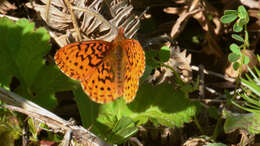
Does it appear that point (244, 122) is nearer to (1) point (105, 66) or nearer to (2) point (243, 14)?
(2) point (243, 14)

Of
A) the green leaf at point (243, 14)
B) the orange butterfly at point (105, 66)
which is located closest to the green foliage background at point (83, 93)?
the orange butterfly at point (105, 66)

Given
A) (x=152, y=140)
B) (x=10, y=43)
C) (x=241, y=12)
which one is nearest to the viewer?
(x=241, y=12)

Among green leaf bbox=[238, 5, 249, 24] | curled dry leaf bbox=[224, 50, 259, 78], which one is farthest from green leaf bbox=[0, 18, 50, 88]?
curled dry leaf bbox=[224, 50, 259, 78]

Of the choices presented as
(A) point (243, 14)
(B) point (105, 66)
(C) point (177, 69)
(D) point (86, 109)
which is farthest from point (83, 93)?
(A) point (243, 14)

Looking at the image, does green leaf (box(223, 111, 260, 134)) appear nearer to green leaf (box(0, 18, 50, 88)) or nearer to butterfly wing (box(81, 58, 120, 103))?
butterfly wing (box(81, 58, 120, 103))

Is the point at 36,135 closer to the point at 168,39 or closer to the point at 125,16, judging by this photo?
the point at 125,16

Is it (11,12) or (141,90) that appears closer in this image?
(141,90)

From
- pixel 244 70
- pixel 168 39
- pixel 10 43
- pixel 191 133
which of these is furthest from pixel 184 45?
pixel 10 43
